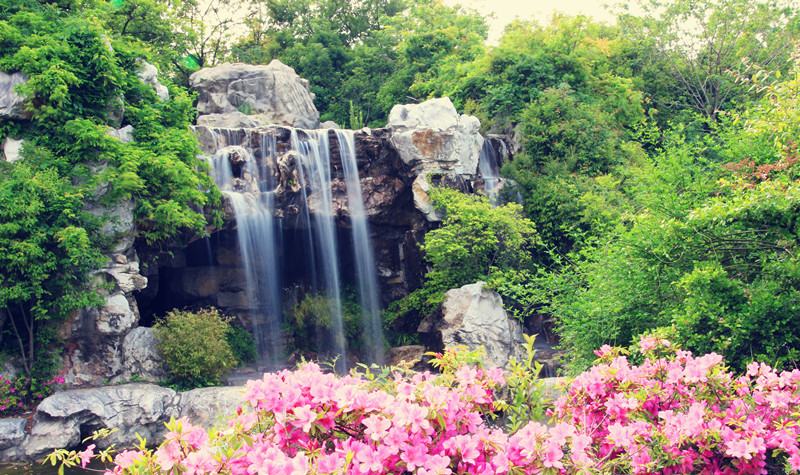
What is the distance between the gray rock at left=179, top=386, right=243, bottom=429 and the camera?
392 inches

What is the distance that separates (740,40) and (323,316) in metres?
17.4

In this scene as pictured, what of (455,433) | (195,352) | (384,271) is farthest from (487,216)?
(455,433)

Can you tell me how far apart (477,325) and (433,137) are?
18.0 feet

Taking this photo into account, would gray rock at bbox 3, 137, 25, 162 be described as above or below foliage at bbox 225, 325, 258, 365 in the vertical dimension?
above

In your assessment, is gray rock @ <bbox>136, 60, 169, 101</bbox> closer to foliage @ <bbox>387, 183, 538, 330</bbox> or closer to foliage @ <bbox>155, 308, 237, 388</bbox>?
foliage @ <bbox>155, 308, 237, 388</bbox>

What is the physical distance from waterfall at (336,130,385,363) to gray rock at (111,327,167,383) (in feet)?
20.2

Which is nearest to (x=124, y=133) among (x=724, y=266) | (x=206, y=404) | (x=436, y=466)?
(x=206, y=404)

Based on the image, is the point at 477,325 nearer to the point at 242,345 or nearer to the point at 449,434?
the point at 242,345

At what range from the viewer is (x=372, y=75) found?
958 inches

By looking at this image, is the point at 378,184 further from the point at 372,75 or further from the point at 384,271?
the point at 372,75

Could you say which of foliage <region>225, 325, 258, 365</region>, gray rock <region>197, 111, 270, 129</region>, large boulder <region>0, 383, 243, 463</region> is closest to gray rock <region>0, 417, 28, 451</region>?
large boulder <region>0, 383, 243, 463</region>

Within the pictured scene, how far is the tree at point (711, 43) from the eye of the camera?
19281 millimetres

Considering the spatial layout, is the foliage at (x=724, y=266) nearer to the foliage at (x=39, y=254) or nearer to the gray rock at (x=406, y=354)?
the gray rock at (x=406, y=354)

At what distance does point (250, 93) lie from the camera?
20156 mm
